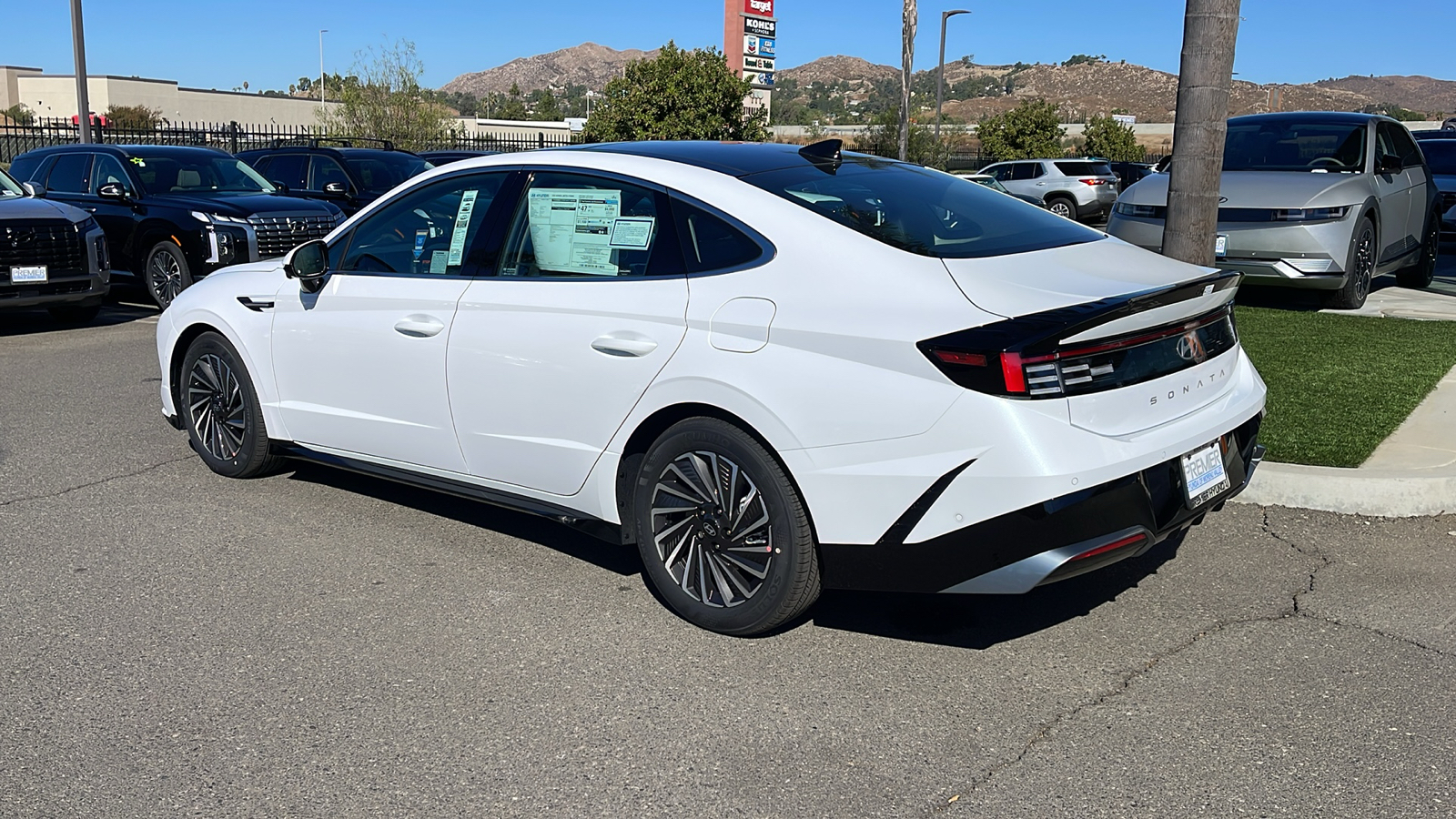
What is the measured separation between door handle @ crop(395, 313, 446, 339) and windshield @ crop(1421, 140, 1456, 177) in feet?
64.8

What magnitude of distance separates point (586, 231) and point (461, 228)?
684mm

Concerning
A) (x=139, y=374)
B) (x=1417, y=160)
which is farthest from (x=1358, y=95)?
(x=139, y=374)

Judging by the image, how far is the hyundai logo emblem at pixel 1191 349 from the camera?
163 inches

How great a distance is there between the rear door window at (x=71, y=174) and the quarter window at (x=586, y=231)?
10943 mm

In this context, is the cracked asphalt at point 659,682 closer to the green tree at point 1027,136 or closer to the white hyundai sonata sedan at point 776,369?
the white hyundai sonata sedan at point 776,369

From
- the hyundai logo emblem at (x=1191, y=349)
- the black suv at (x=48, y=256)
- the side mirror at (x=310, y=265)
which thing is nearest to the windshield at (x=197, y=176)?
the black suv at (x=48, y=256)

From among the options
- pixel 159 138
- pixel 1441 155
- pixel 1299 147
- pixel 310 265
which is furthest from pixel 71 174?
pixel 1441 155

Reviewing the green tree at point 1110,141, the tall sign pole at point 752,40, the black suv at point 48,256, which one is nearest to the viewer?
the black suv at point 48,256

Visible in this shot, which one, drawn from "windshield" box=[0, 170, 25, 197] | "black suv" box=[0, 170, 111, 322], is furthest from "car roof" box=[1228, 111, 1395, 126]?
"windshield" box=[0, 170, 25, 197]

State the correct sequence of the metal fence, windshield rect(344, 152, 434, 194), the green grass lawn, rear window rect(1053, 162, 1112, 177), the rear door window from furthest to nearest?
rear window rect(1053, 162, 1112, 177)
the metal fence
windshield rect(344, 152, 434, 194)
the rear door window
the green grass lawn

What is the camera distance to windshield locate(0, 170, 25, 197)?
1214cm

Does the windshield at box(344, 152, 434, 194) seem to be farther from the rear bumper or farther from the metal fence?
the rear bumper

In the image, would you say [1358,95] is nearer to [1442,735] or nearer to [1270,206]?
[1270,206]

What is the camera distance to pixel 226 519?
5.74 meters
